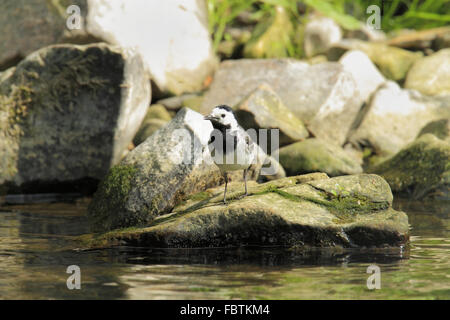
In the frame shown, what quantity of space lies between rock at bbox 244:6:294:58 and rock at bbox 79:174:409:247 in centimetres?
833

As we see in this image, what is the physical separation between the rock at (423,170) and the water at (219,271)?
3019mm

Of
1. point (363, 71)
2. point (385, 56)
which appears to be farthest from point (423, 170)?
point (385, 56)

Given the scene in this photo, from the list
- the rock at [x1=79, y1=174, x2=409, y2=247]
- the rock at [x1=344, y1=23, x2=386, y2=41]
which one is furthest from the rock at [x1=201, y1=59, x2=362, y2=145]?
the rock at [x1=79, y1=174, x2=409, y2=247]

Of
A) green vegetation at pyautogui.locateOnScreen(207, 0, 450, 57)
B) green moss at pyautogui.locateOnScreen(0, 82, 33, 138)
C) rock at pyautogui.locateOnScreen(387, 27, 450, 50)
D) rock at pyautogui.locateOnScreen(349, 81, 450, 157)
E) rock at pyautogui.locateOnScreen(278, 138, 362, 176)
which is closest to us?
green moss at pyautogui.locateOnScreen(0, 82, 33, 138)

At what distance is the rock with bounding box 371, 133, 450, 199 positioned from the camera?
1067 centimetres

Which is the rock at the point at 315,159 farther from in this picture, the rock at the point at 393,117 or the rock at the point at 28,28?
the rock at the point at 28,28

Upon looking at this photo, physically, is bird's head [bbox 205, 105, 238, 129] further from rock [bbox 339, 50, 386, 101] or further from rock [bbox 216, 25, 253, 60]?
rock [bbox 216, 25, 253, 60]

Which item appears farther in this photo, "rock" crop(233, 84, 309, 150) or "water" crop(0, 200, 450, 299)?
"rock" crop(233, 84, 309, 150)

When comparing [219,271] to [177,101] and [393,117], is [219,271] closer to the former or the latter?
[177,101]

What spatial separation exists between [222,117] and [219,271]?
5.91 ft

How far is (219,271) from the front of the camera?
235 inches

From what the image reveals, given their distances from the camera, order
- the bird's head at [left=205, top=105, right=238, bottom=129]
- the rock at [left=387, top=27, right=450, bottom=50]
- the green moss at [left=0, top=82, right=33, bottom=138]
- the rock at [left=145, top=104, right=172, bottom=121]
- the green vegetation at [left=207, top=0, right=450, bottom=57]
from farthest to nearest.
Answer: the rock at [left=387, top=27, right=450, bottom=50]
the green vegetation at [left=207, top=0, right=450, bottom=57]
the rock at [left=145, top=104, right=172, bottom=121]
the green moss at [left=0, top=82, right=33, bottom=138]
the bird's head at [left=205, top=105, right=238, bottom=129]

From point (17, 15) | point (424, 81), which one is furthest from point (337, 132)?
point (17, 15)
